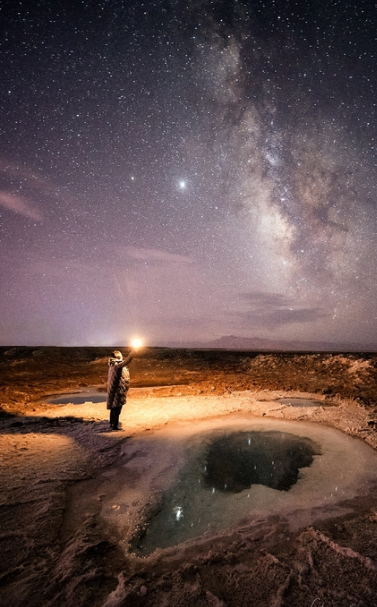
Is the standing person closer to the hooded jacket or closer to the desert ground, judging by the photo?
the hooded jacket

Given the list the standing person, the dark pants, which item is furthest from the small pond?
the standing person

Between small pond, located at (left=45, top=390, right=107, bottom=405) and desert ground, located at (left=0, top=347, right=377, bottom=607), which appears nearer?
desert ground, located at (left=0, top=347, right=377, bottom=607)

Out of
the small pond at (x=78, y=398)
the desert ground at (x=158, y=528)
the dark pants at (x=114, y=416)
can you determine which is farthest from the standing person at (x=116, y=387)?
the small pond at (x=78, y=398)

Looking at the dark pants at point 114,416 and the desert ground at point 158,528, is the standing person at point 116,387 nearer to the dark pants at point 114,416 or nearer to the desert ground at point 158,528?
the dark pants at point 114,416

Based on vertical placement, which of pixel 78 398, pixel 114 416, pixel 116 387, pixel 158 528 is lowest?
pixel 78 398

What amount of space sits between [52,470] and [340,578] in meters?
4.28

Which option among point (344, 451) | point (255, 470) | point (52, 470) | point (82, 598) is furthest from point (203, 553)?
point (344, 451)

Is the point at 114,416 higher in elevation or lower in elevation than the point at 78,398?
higher

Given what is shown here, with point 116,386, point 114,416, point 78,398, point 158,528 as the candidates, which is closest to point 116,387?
point 116,386

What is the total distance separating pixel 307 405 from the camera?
9.20 meters

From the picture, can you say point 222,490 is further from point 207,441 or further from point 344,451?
point 344,451

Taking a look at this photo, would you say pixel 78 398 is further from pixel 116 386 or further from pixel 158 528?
pixel 158 528

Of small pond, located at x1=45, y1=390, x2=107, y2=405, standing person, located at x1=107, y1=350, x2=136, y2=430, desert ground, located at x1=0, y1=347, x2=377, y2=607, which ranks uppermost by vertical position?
standing person, located at x1=107, y1=350, x2=136, y2=430

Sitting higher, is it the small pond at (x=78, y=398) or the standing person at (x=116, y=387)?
the standing person at (x=116, y=387)
